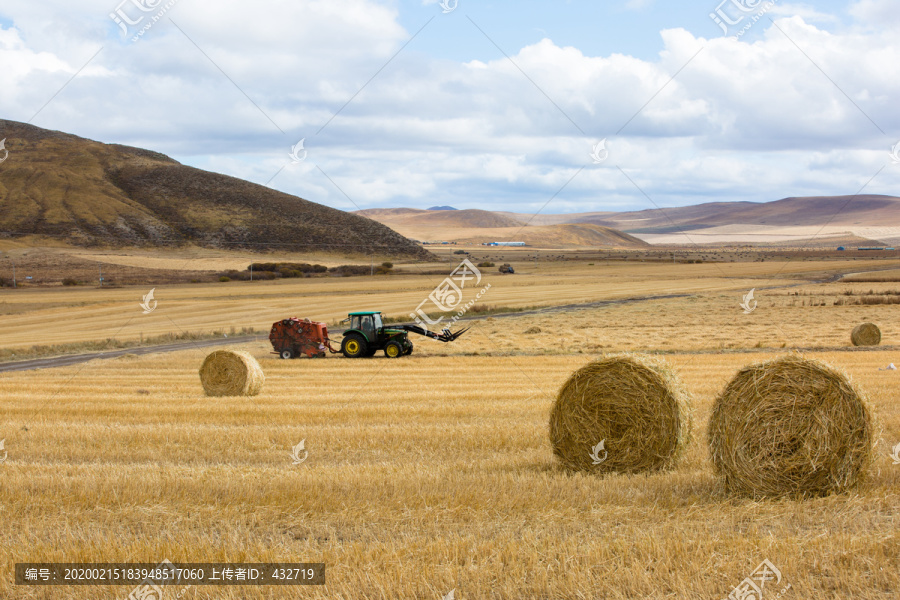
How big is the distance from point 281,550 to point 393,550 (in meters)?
0.92

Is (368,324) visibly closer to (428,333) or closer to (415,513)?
(428,333)

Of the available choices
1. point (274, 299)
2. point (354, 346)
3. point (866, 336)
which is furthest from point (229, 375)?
point (274, 299)

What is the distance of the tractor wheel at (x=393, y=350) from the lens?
25.9 metres

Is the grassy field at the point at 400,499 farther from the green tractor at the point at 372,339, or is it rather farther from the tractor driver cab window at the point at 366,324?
the tractor driver cab window at the point at 366,324

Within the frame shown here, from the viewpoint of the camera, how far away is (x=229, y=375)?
55.3ft

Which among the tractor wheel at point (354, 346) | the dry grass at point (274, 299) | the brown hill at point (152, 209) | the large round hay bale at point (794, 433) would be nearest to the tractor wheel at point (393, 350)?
the tractor wheel at point (354, 346)

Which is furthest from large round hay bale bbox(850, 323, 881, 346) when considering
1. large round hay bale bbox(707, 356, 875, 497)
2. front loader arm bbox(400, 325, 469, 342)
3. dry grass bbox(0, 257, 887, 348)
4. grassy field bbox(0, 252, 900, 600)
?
large round hay bale bbox(707, 356, 875, 497)

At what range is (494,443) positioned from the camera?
33.9 feet

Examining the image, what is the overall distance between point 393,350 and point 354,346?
56.4 inches

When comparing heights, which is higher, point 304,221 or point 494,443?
point 304,221

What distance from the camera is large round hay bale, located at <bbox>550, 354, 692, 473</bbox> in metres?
8.83

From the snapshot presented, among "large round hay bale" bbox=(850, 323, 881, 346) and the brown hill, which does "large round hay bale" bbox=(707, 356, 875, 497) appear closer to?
"large round hay bale" bbox=(850, 323, 881, 346)

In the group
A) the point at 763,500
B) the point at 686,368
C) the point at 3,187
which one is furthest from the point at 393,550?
the point at 3,187

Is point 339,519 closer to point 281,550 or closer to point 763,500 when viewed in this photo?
point 281,550
